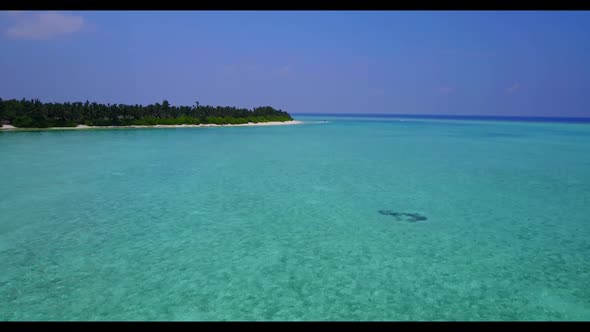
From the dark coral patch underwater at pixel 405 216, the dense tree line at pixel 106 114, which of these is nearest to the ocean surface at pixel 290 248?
the dark coral patch underwater at pixel 405 216

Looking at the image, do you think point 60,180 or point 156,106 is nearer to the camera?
point 60,180

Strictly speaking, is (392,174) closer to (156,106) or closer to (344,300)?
(344,300)

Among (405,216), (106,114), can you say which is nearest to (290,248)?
(405,216)

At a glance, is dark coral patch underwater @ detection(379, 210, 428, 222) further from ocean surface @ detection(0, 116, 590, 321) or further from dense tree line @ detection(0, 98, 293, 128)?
dense tree line @ detection(0, 98, 293, 128)

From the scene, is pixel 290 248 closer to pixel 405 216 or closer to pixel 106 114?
pixel 405 216
